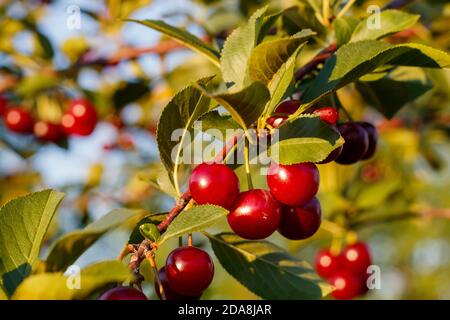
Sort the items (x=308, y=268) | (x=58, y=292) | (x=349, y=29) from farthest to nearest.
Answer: (x=349, y=29)
(x=308, y=268)
(x=58, y=292)

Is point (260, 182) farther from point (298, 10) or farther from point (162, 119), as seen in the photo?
point (162, 119)

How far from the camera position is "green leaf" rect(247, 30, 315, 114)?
1.10 metres

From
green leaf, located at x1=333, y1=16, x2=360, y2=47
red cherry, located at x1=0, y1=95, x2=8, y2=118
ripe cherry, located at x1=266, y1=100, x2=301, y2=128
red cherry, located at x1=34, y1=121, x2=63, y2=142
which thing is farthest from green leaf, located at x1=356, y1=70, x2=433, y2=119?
red cherry, located at x1=0, y1=95, x2=8, y2=118

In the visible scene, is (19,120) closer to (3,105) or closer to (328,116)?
(3,105)

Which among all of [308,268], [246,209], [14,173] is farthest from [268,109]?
[14,173]

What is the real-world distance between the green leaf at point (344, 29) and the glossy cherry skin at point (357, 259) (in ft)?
3.60

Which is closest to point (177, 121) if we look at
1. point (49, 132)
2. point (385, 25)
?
point (385, 25)

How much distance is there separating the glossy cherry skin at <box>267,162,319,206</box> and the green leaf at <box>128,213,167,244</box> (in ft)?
0.68

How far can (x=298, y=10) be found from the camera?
1.52 metres

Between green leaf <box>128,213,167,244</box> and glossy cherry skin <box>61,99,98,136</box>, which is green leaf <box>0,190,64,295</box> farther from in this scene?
glossy cherry skin <box>61,99,98,136</box>

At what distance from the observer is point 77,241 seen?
910 mm

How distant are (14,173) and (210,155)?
9.38 feet

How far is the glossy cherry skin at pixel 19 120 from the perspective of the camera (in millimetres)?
2980

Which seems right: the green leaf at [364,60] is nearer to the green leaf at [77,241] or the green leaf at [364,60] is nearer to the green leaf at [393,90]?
the green leaf at [393,90]
